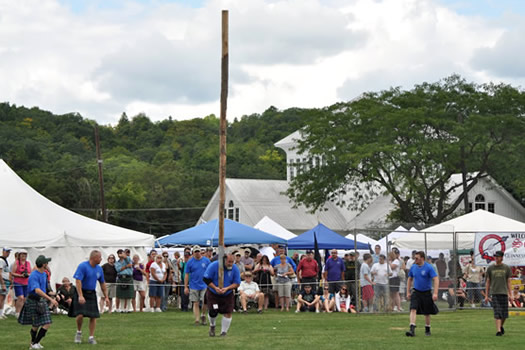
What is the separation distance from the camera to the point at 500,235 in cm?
2475

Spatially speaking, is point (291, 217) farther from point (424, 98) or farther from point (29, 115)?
point (29, 115)

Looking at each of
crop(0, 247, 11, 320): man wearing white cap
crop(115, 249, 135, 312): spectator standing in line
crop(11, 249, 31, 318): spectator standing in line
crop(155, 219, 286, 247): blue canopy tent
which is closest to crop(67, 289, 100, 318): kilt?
crop(0, 247, 11, 320): man wearing white cap

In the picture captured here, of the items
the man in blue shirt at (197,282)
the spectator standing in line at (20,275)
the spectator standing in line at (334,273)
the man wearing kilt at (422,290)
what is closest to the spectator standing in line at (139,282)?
the spectator standing in line at (20,275)

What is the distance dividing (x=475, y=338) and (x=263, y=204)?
4756 centimetres

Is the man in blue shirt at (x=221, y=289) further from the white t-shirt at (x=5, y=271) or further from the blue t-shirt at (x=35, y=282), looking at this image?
the white t-shirt at (x=5, y=271)

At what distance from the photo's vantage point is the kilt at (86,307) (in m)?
14.2

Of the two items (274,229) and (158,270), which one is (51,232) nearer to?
(158,270)

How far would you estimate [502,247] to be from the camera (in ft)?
80.9

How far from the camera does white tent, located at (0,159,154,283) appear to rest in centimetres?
2452

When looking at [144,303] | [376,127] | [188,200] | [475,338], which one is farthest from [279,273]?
[188,200]

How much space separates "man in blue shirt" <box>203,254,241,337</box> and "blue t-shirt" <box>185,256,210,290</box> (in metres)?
3.49

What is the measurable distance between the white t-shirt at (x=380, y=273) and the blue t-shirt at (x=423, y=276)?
7.39 meters

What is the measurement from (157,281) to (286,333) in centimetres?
Result: 883

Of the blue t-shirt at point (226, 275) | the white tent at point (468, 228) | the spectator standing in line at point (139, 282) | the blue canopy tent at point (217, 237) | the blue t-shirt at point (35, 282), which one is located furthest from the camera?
the white tent at point (468, 228)
